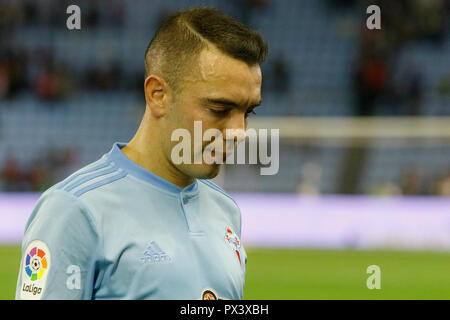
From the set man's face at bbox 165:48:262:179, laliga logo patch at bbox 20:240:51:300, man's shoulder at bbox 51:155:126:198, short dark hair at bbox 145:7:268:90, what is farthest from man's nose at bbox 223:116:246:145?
laliga logo patch at bbox 20:240:51:300

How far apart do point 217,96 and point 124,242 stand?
0.49 m

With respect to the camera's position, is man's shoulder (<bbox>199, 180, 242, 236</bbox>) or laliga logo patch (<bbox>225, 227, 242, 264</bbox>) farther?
man's shoulder (<bbox>199, 180, 242, 236</bbox>)

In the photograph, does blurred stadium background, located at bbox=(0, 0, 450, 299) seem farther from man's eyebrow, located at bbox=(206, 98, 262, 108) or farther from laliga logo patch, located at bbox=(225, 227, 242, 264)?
man's eyebrow, located at bbox=(206, 98, 262, 108)

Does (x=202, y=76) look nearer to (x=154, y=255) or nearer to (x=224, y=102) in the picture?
(x=224, y=102)

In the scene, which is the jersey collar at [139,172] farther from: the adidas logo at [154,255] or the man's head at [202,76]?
the adidas logo at [154,255]

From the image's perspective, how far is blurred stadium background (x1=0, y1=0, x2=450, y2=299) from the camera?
1220cm

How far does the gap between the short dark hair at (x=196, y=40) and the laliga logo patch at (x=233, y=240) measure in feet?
1.68

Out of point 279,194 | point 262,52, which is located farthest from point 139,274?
point 279,194

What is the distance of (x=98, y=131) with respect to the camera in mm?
15578

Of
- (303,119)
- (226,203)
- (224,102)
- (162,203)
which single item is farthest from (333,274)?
(224,102)

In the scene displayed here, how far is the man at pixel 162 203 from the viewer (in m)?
2.00

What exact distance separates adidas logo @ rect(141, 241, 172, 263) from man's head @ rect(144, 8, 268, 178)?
0.91ft
